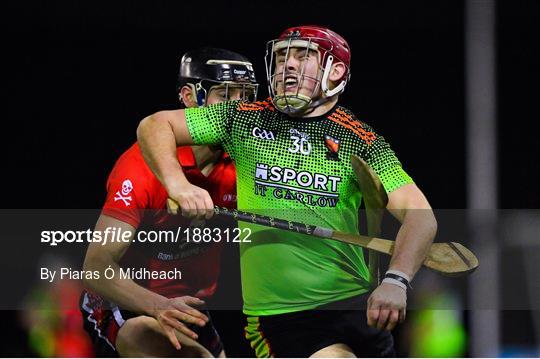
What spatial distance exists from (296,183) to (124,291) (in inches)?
35.6

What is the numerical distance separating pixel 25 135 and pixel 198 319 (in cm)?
163

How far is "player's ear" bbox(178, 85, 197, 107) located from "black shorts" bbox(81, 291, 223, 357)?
0.86m

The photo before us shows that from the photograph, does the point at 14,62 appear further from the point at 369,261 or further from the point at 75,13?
the point at 369,261

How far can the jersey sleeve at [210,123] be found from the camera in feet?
14.3

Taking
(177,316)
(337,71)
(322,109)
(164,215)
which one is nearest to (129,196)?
(164,215)

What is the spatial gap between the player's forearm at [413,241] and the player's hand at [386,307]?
5.3 inches

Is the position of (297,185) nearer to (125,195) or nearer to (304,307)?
(304,307)

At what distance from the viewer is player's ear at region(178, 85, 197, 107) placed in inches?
199

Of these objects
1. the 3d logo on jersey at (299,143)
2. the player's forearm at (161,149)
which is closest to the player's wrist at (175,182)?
the player's forearm at (161,149)

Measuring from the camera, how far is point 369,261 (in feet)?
14.9

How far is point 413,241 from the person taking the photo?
423 centimetres

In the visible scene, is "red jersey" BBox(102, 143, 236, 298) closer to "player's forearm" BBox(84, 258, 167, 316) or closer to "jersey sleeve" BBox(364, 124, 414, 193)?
"player's forearm" BBox(84, 258, 167, 316)

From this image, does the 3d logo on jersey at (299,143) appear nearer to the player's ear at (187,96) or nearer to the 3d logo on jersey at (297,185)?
the 3d logo on jersey at (297,185)

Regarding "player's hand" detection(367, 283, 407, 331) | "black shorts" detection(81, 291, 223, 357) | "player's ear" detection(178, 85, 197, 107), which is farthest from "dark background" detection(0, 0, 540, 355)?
"player's hand" detection(367, 283, 407, 331)
